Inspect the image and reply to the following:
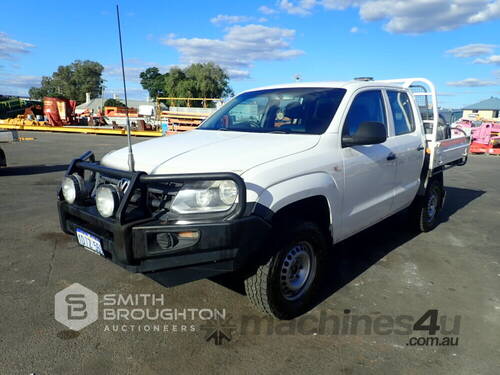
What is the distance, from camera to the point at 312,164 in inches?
115

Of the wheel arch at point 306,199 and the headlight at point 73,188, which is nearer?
the wheel arch at point 306,199

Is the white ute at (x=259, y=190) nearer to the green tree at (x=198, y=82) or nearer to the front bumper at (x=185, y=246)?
the front bumper at (x=185, y=246)

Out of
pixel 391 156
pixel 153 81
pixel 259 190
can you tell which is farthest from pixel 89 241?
pixel 153 81

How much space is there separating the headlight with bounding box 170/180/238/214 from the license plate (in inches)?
25.6

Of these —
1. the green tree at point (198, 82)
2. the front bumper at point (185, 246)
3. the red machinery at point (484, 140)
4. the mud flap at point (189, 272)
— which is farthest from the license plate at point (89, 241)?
the green tree at point (198, 82)

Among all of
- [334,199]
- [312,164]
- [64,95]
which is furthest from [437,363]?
[64,95]

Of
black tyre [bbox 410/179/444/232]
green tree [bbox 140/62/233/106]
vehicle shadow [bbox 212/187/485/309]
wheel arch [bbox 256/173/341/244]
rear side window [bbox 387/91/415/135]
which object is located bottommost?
vehicle shadow [bbox 212/187/485/309]

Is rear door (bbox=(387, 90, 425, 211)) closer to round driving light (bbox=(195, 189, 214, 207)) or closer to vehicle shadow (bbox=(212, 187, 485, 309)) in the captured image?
vehicle shadow (bbox=(212, 187, 485, 309))

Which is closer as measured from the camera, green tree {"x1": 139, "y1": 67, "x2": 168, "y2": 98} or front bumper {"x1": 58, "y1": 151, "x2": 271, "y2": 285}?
front bumper {"x1": 58, "y1": 151, "x2": 271, "y2": 285}

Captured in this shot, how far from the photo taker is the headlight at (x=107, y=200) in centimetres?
250

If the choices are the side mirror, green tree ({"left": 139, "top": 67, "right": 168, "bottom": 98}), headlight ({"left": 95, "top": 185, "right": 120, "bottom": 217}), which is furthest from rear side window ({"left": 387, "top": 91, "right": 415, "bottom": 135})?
green tree ({"left": 139, "top": 67, "right": 168, "bottom": 98})

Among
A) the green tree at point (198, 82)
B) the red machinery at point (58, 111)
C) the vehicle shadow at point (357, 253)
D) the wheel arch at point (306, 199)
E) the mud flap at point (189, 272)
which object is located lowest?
the vehicle shadow at point (357, 253)

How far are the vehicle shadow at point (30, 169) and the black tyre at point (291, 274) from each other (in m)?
8.68

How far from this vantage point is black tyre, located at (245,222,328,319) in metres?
2.78
